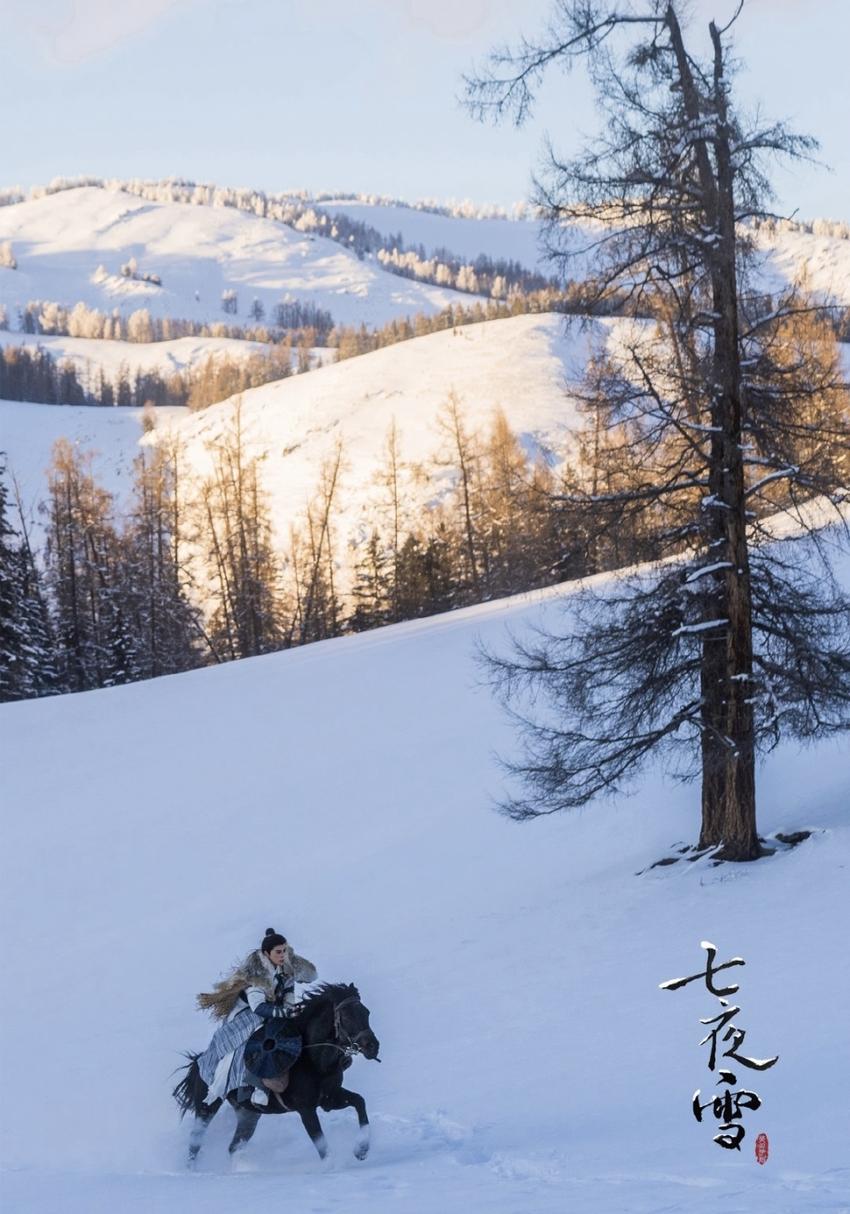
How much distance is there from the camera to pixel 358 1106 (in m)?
7.73

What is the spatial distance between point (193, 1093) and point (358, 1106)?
149 centimetres

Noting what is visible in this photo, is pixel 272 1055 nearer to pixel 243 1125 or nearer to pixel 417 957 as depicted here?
pixel 243 1125

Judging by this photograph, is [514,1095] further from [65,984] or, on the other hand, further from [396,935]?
[65,984]

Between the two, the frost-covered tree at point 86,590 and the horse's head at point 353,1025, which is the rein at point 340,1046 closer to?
the horse's head at point 353,1025

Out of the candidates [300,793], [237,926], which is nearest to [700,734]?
A: [237,926]

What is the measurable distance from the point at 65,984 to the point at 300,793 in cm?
771

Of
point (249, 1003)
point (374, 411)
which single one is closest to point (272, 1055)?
point (249, 1003)

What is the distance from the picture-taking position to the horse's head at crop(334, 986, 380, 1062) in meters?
7.39

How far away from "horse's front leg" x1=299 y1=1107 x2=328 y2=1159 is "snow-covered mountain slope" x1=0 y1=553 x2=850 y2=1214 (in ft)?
0.85

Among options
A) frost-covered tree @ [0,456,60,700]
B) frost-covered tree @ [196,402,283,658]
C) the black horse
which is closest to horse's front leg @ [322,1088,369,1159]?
the black horse

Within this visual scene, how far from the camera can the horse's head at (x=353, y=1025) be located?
7387 mm

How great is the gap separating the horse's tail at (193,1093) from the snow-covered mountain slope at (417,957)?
0.41 metres

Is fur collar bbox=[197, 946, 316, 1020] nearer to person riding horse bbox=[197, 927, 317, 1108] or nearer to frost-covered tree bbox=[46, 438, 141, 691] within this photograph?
person riding horse bbox=[197, 927, 317, 1108]

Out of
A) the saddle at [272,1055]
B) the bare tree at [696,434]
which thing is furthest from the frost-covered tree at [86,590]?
the saddle at [272,1055]
